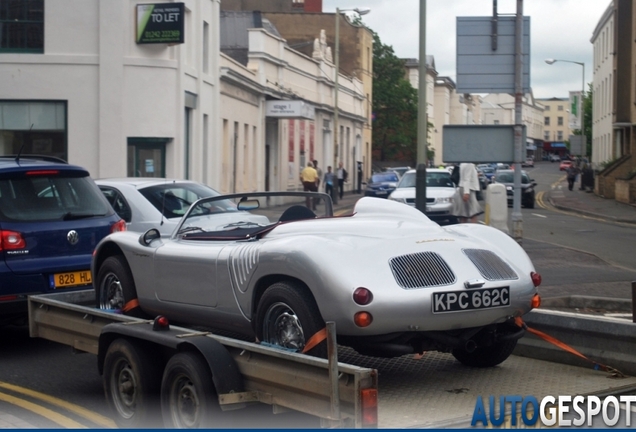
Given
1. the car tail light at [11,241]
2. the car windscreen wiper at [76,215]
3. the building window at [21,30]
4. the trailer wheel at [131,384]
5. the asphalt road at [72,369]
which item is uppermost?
the building window at [21,30]

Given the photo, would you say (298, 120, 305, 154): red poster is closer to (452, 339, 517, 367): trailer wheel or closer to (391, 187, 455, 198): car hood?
(391, 187, 455, 198): car hood

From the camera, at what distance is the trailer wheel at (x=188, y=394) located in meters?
5.03

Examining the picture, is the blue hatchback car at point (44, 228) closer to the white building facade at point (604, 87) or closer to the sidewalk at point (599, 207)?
the sidewalk at point (599, 207)

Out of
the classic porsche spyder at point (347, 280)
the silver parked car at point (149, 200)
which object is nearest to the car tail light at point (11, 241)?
the classic porsche spyder at point (347, 280)

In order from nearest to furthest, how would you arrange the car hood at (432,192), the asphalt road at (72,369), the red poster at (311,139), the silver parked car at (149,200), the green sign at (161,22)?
the asphalt road at (72,369), the silver parked car at (149,200), the car hood at (432,192), the green sign at (161,22), the red poster at (311,139)

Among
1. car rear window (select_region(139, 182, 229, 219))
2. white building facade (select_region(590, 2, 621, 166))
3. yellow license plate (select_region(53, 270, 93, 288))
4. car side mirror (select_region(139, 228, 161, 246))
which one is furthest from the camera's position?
white building facade (select_region(590, 2, 621, 166))

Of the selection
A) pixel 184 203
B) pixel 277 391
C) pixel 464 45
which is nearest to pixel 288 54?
pixel 464 45

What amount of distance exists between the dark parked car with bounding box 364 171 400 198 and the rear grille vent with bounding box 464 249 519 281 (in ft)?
122

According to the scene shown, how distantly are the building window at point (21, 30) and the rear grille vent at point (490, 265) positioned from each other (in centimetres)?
2269

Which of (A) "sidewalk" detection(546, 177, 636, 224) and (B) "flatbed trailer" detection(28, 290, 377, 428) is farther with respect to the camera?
(A) "sidewalk" detection(546, 177, 636, 224)

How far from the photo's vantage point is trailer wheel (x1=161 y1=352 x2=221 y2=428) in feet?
16.5

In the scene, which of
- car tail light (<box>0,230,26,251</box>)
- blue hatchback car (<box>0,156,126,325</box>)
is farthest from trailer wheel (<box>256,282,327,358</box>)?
car tail light (<box>0,230,26,251</box>)

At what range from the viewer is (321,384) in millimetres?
4535

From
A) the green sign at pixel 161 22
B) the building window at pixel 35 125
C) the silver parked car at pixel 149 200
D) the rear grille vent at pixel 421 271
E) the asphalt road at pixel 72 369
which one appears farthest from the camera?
the building window at pixel 35 125
